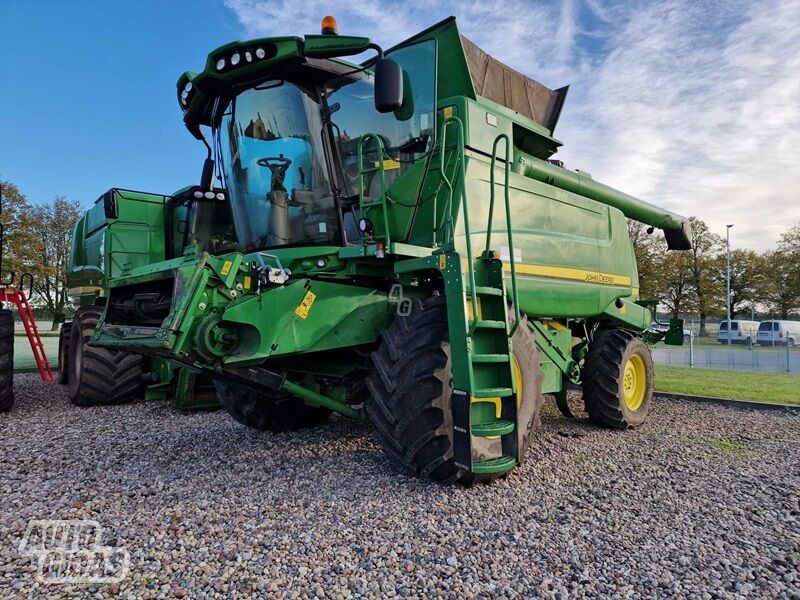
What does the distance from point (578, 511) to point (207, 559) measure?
217cm

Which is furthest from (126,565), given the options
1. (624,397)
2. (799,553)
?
(624,397)

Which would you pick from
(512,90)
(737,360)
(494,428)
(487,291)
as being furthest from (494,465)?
(737,360)

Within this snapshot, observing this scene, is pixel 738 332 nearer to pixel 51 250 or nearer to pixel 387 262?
pixel 387 262

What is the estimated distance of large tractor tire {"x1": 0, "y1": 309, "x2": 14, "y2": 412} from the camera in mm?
6668

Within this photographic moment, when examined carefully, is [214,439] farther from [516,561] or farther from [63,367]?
[63,367]

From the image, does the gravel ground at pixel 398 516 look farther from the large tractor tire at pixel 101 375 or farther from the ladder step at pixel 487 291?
the large tractor tire at pixel 101 375

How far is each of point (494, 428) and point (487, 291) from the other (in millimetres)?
943

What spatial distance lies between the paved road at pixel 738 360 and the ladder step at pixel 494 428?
12.8m

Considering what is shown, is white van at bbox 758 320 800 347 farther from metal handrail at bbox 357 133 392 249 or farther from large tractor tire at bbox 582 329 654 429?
metal handrail at bbox 357 133 392 249

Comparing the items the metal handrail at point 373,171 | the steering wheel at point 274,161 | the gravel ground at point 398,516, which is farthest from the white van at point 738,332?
the steering wheel at point 274,161

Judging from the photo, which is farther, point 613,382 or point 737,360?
point 737,360

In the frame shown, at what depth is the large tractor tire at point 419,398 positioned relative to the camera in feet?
11.5

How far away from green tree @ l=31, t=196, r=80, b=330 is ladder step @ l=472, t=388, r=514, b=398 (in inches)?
1147

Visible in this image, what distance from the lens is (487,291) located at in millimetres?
3816
